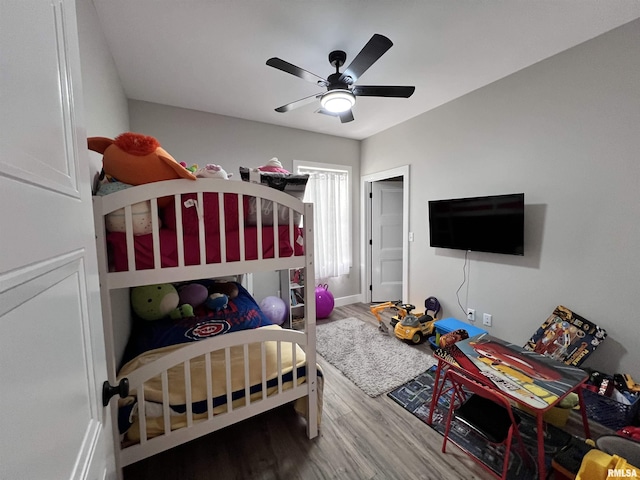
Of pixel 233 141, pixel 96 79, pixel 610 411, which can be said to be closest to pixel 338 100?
pixel 96 79

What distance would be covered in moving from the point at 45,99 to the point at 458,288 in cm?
332

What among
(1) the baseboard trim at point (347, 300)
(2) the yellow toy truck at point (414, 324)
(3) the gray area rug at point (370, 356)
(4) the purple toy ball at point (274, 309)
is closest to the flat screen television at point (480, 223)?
(2) the yellow toy truck at point (414, 324)

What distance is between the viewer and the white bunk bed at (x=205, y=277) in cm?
110

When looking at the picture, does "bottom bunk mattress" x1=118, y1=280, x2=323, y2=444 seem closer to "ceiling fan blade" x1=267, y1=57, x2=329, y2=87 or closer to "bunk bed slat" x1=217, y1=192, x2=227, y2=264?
"bunk bed slat" x1=217, y1=192, x2=227, y2=264

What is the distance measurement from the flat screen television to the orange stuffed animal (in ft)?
8.59

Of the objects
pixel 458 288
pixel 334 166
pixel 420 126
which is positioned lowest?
pixel 458 288

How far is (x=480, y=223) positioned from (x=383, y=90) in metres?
1.63

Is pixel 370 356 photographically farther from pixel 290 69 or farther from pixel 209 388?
pixel 290 69

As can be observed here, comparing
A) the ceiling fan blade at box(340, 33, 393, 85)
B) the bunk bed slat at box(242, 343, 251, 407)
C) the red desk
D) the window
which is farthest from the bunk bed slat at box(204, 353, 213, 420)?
the window

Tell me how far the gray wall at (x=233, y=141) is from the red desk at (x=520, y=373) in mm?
2416

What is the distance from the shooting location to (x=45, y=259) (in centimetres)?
39

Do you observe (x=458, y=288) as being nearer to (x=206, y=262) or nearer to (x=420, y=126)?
(x=420, y=126)

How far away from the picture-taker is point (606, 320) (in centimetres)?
193

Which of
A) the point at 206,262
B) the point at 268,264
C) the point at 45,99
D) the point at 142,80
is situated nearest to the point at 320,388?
the point at 268,264
